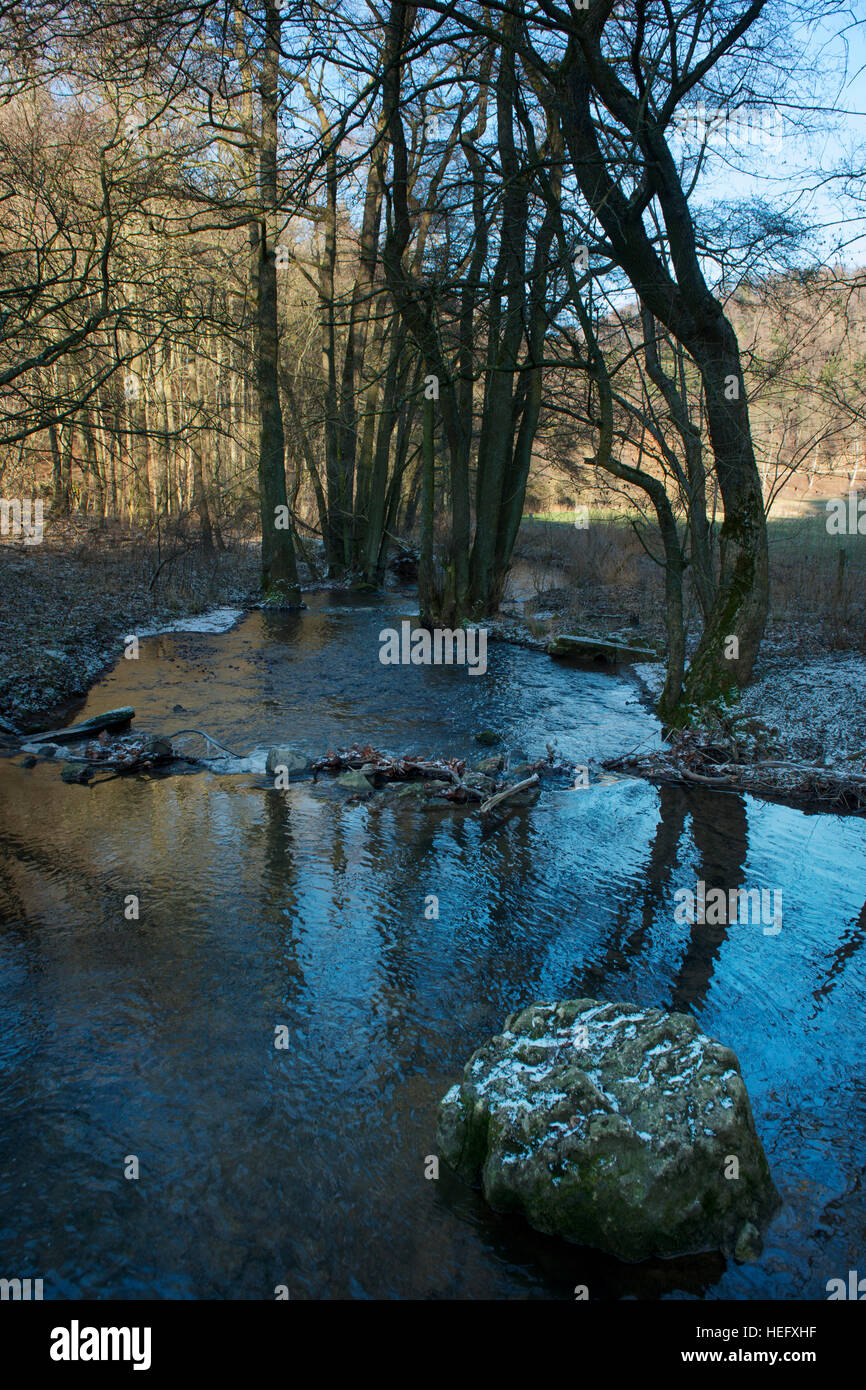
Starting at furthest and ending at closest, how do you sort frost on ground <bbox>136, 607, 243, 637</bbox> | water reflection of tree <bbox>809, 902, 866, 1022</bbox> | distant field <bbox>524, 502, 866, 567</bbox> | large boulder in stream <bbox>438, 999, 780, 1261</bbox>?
distant field <bbox>524, 502, 866, 567</bbox> → frost on ground <bbox>136, 607, 243, 637</bbox> → water reflection of tree <bbox>809, 902, 866, 1022</bbox> → large boulder in stream <bbox>438, 999, 780, 1261</bbox>

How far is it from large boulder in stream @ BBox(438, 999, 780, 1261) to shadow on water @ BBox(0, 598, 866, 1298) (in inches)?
4.7

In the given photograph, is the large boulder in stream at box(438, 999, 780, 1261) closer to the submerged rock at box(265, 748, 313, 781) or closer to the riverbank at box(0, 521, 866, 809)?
the submerged rock at box(265, 748, 313, 781)

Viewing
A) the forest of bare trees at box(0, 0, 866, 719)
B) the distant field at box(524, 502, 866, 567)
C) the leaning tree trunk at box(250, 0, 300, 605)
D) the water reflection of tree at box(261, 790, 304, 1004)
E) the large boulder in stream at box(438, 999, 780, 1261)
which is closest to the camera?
the large boulder in stream at box(438, 999, 780, 1261)

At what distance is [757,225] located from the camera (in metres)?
10.5

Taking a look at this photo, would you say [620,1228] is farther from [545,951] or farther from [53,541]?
[53,541]

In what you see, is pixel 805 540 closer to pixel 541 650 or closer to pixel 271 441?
pixel 541 650

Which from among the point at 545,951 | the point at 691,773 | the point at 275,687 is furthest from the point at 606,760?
the point at 275,687

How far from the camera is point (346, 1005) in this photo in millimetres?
5188

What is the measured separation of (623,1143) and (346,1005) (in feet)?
7.01

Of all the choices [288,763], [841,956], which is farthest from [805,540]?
[841,956]

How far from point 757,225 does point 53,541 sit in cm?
1961

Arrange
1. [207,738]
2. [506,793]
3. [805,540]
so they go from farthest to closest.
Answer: [805,540] → [207,738] → [506,793]

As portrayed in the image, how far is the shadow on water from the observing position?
3479 mm

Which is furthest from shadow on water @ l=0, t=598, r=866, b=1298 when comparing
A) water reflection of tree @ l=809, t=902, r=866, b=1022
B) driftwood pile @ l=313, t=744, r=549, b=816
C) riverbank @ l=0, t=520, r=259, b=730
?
riverbank @ l=0, t=520, r=259, b=730
